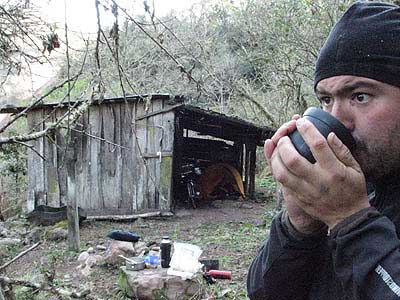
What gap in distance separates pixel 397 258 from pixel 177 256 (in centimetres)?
477

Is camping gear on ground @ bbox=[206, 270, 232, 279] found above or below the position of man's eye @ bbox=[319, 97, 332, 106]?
below

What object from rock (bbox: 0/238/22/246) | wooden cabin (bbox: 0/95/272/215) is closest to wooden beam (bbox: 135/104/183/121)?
wooden cabin (bbox: 0/95/272/215)

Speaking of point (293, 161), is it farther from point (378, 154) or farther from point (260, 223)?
point (260, 223)

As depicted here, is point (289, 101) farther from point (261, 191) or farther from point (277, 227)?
point (277, 227)

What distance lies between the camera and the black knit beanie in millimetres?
1054

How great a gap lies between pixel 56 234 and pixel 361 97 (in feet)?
28.5

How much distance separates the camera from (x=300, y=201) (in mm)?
1000

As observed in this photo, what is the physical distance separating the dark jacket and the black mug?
0.47ft

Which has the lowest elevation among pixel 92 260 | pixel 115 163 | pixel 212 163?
pixel 92 260

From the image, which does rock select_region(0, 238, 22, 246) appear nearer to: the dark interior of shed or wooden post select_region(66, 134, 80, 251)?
wooden post select_region(66, 134, 80, 251)

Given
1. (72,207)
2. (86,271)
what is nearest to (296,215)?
(86,271)

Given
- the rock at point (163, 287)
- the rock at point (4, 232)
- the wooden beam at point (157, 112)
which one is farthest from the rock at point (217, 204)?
the rock at point (163, 287)

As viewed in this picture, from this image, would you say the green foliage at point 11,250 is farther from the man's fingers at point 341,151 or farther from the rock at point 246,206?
the man's fingers at point 341,151

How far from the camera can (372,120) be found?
40.6 inches
